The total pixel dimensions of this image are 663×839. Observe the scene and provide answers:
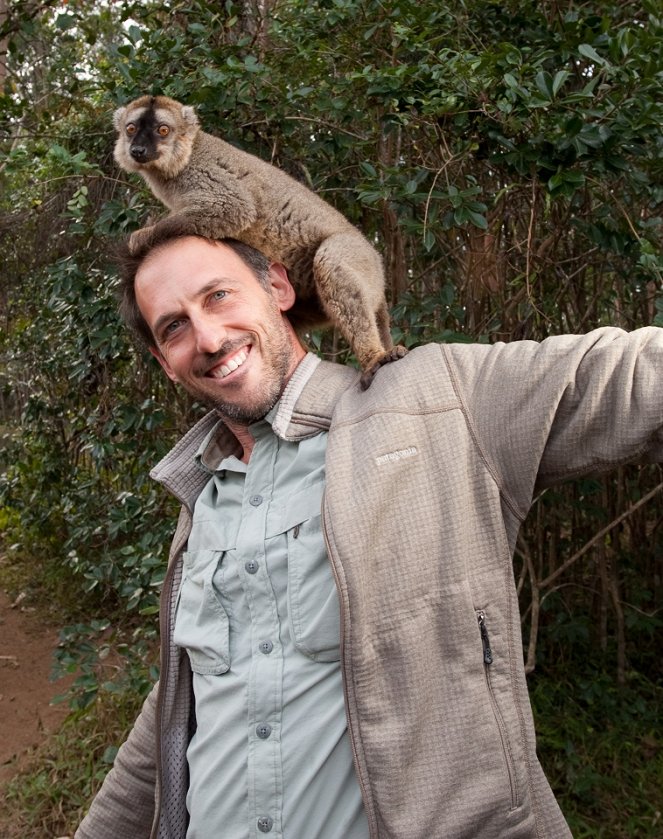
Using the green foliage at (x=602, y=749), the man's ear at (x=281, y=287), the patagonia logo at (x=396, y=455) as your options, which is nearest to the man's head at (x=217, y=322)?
the man's ear at (x=281, y=287)

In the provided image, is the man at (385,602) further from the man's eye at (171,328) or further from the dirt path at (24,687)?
the dirt path at (24,687)

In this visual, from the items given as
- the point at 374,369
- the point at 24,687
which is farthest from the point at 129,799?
the point at 24,687

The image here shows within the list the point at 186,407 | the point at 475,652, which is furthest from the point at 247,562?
the point at 186,407

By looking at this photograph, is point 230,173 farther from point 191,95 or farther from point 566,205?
point 566,205

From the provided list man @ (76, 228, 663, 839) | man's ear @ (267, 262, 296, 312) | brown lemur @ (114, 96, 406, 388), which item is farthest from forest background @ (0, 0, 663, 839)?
man @ (76, 228, 663, 839)

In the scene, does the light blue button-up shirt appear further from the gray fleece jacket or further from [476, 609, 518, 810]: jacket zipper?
[476, 609, 518, 810]: jacket zipper

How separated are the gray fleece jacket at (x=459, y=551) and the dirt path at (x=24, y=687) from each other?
14.1 feet

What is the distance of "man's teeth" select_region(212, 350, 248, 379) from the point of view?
2.11m

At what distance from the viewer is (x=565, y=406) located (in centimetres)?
158

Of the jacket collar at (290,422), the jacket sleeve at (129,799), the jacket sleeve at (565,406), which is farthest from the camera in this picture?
the jacket sleeve at (129,799)

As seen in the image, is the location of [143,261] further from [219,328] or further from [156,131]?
[156,131]

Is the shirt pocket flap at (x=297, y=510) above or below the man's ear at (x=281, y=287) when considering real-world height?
below

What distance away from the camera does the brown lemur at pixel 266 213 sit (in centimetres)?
296

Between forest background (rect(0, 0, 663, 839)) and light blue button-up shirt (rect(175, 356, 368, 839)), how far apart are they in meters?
1.17
